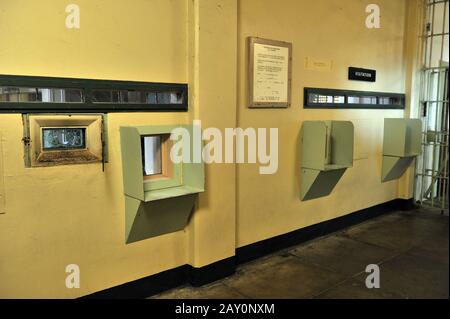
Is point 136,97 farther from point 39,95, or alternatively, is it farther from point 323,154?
point 323,154

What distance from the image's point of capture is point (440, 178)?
15.9 feet

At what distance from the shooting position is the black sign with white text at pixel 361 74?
13.0 ft

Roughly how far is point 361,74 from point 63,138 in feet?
10.3

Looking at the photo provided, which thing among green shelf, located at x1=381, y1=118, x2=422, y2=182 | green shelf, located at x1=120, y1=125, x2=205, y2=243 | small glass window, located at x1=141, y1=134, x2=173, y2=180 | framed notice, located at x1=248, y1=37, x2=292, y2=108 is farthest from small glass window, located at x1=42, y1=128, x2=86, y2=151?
green shelf, located at x1=381, y1=118, x2=422, y2=182

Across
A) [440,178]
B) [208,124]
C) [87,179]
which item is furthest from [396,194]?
[87,179]

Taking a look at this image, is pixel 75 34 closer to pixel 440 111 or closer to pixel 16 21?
pixel 16 21

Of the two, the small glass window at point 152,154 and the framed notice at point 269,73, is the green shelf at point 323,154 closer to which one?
the framed notice at point 269,73

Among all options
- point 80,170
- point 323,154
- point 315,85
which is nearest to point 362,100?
point 315,85

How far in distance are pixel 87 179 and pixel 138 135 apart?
0.41 meters

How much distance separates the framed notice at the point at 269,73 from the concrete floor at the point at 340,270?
1347 mm

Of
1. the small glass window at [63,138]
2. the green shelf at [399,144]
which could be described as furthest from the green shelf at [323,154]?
the small glass window at [63,138]

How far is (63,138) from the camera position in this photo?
220cm

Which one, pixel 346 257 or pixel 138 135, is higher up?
pixel 138 135

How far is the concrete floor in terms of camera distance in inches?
108
